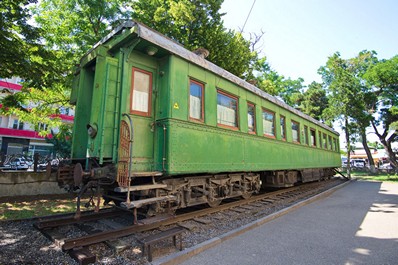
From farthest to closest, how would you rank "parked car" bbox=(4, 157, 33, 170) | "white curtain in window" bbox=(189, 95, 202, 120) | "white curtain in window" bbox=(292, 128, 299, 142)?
1. "parked car" bbox=(4, 157, 33, 170)
2. "white curtain in window" bbox=(292, 128, 299, 142)
3. "white curtain in window" bbox=(189, 95, 202, 120)

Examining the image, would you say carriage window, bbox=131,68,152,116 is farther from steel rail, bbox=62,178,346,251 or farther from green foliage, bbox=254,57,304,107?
green foliage, bbox=254,57,304,107

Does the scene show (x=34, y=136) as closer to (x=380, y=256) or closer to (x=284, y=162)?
(x=284, y=162)

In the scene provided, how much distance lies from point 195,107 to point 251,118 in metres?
2.61

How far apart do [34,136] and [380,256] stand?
1451 inches

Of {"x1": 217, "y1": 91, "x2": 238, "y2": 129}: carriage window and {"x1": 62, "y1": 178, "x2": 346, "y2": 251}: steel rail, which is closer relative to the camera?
{"x1": 62, "y1": 178, "x2": 346, "y2": 251}: steel rail

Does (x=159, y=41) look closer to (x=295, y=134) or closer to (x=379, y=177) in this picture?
(x=295, y=134)

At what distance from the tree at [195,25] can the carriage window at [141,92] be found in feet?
27.5

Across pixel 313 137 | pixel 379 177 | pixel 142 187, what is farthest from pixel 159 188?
pixel 379 177

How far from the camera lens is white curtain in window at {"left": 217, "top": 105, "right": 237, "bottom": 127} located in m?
6.15

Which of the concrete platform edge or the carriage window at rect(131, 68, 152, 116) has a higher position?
the carriage window at rect(131, 68, 152, 116)

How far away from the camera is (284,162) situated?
8.93 m

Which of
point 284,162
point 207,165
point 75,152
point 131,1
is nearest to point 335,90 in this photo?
point 284,162

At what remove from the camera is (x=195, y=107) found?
5.48m

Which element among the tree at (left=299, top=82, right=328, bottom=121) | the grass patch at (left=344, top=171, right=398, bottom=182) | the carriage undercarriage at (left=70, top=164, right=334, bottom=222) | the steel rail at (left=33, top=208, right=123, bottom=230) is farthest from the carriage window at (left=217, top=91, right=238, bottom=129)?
the tree at (left=299, top=82, right=328, bottom=121)
